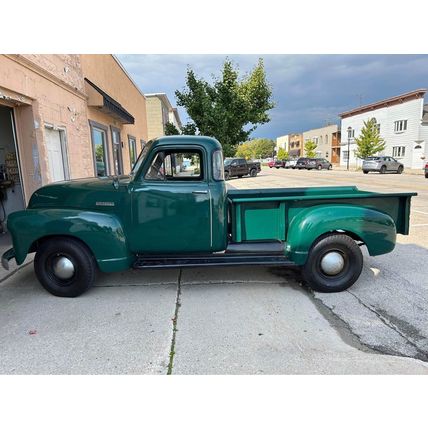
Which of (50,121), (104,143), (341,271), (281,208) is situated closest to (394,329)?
(341,271)

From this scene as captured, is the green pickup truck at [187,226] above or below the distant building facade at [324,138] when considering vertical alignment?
below

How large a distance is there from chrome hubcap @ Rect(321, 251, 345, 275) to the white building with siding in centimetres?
3495

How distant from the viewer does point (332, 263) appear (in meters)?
3.78

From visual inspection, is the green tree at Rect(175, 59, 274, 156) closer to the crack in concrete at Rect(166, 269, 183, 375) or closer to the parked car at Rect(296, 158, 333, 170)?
the crack in concrete at Rect(166, 269, 183, 375)

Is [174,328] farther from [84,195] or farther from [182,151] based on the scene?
[182,151]

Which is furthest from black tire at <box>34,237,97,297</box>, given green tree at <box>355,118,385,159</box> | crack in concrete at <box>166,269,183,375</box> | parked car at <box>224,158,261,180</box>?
green tree at <box>355,118,385,159</box>

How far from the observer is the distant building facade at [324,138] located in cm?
5512

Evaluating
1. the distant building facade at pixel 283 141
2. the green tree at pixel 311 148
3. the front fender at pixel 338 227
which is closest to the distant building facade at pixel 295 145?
the distant building facade at pixel 283 141

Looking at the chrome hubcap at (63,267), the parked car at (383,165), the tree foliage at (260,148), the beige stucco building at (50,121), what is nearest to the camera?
the chrome hubcap at (63,267)

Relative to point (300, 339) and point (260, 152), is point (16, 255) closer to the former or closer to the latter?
point (300, 339)

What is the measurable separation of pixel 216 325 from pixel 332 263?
5.59 ft

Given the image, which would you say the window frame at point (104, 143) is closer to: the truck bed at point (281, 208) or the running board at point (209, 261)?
the running board at point (209, 261)

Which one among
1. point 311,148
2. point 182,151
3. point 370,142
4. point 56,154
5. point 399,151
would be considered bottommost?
point 182,151

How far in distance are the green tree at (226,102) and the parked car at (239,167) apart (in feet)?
14.7
